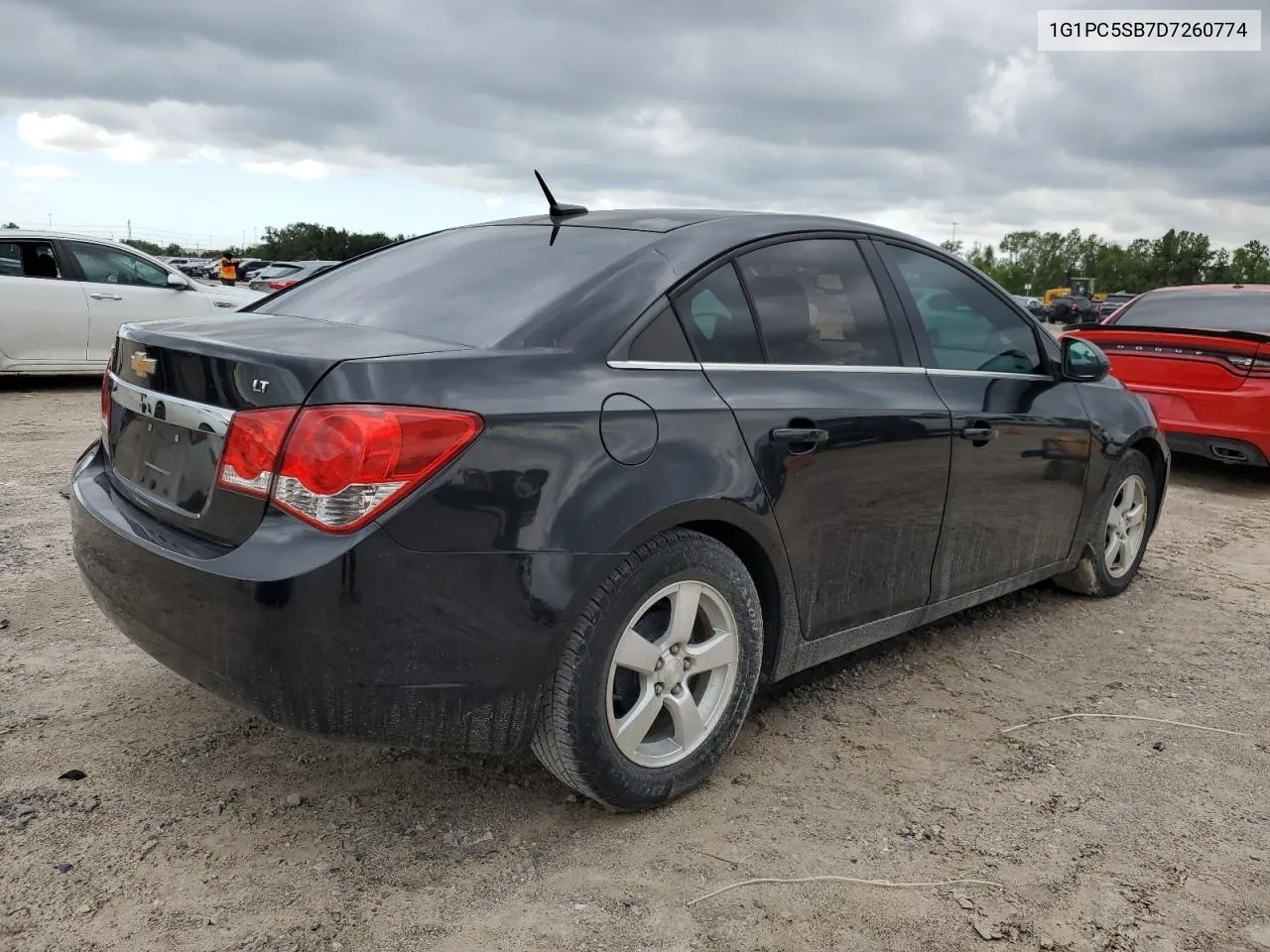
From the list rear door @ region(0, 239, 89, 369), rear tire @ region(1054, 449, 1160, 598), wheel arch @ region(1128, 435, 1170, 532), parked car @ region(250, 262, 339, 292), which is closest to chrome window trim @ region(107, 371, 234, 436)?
rear tire @ region(1054, 449, 1160, 598)

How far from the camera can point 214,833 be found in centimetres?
259

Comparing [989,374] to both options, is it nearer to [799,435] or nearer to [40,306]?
[799,435]

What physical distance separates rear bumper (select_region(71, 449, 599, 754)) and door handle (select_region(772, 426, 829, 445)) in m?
0.74

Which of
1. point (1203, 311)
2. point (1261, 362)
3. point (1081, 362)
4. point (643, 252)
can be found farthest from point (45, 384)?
point (1261, 362)

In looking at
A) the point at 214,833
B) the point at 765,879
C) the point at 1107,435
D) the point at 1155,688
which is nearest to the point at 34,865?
the point at 214,833

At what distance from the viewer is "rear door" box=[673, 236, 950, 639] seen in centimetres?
290

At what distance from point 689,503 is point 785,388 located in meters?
0.56

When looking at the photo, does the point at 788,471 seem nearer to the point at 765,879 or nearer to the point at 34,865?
the point at 765,879

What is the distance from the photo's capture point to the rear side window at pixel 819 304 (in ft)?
10.1

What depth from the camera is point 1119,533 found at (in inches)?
187

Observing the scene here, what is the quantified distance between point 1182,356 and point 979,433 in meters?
4.65

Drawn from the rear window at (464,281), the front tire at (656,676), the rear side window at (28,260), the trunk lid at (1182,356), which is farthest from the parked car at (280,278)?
the front tire at (656,676)

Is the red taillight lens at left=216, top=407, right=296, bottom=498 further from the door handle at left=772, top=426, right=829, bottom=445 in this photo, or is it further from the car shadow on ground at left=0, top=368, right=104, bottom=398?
the car shadow on ground at left=0, top=368, right=104, bottom=398

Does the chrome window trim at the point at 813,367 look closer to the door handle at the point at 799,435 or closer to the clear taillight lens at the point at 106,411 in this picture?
the door handle at the point at 799,435
